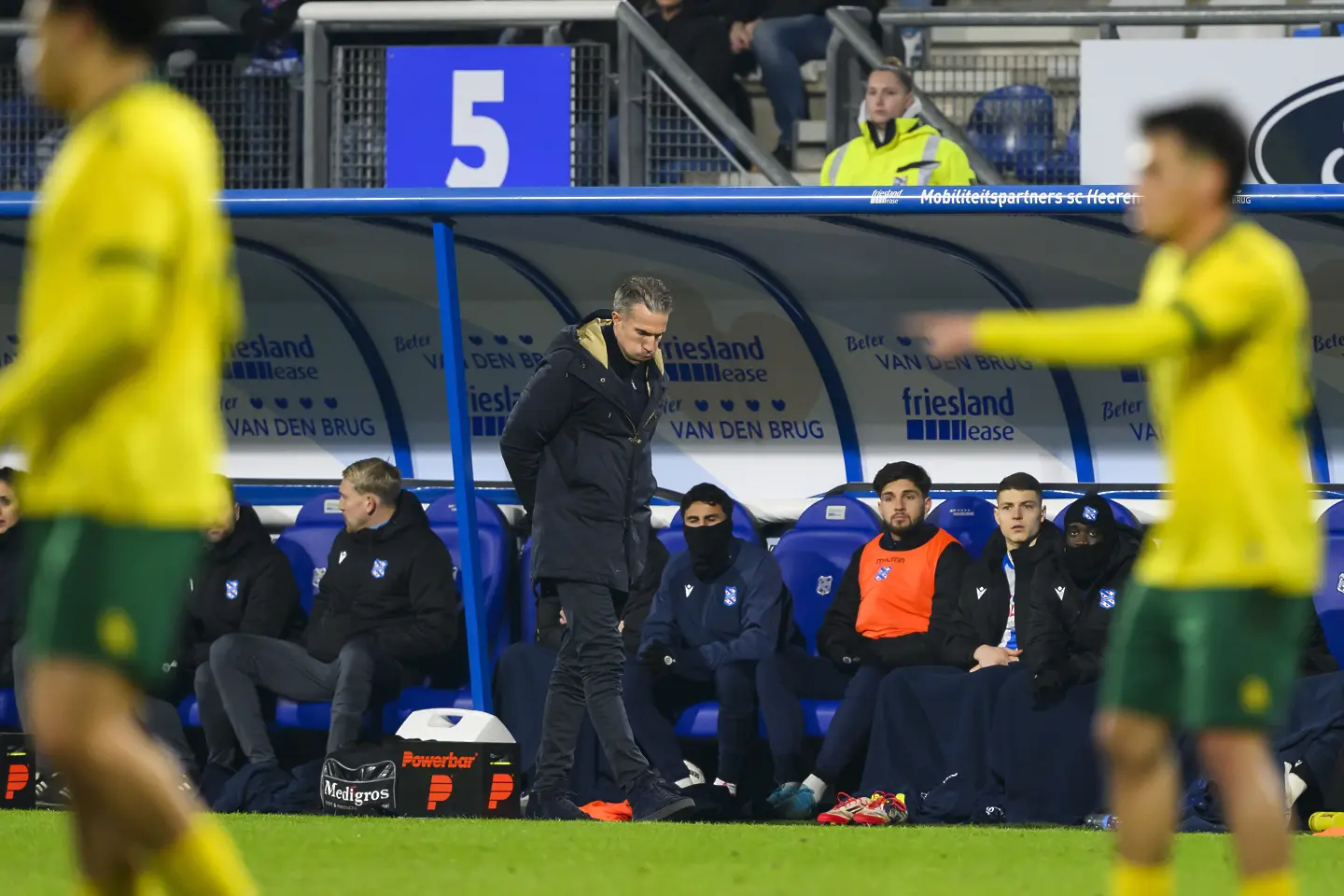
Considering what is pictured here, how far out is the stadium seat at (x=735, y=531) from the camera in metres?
8.54

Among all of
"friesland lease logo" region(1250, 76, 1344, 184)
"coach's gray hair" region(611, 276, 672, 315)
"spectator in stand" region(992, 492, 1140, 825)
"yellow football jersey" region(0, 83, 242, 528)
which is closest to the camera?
"yellow football jersey" region(0, 83, 242, 528)

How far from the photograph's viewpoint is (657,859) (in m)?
5.80

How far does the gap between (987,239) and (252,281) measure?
3.15 m

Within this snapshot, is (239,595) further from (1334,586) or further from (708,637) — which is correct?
(1334,586)

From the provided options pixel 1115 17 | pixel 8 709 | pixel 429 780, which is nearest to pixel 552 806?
pixel 429 780

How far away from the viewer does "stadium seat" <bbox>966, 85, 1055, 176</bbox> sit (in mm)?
8969

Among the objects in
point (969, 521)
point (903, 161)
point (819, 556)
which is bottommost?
point (819, 556)

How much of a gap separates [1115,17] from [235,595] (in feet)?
13.6

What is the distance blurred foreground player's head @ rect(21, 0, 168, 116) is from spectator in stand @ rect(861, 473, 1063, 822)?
4995 mm

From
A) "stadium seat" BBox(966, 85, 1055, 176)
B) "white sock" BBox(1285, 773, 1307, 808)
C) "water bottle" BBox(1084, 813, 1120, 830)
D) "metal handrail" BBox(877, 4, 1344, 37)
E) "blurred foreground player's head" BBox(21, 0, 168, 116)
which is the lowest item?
"water bottle" BBox(1084, 813, 1120, 830)

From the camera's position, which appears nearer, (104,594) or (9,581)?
(104,594)

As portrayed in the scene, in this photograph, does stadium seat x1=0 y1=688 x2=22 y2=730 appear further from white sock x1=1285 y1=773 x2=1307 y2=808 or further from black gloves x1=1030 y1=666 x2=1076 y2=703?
white sock x1=1285 y1=773 x2=1307 y2=808

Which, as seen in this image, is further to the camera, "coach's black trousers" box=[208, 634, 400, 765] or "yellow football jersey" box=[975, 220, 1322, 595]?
"coach's black trousers" box=[208, 634, 400, 765]

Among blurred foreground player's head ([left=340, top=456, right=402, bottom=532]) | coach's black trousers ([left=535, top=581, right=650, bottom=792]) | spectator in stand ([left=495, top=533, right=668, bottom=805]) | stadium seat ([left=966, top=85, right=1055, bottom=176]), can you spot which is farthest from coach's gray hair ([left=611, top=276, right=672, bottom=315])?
stadium seat ([left=966, top=85, right=1055, bottom=176])
